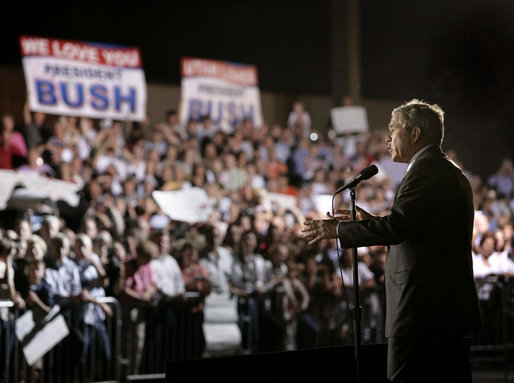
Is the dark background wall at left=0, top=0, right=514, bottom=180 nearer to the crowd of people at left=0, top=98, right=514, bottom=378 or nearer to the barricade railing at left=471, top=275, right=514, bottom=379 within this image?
the crowd of people at left=0, top=98, right=514, bottom=378

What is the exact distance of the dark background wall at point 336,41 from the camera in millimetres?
16453

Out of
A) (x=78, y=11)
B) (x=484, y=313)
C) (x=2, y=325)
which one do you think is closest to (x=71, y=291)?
(x=2, y=325)

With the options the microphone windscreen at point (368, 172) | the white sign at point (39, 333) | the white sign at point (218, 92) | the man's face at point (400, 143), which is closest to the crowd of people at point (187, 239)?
the white sign at point (39, 333)

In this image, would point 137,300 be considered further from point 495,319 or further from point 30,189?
point 495,319

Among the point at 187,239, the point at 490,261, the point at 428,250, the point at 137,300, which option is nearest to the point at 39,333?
the point at 137,300

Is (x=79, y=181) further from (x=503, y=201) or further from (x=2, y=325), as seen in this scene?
(x=503, y=201)

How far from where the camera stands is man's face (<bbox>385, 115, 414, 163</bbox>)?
426 centimetres

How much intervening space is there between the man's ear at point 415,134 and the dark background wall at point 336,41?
11.3 meters

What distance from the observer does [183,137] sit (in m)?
13.7

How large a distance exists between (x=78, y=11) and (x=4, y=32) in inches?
74.4

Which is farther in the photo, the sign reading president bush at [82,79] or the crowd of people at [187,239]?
the sign reading president bush at [82,79]

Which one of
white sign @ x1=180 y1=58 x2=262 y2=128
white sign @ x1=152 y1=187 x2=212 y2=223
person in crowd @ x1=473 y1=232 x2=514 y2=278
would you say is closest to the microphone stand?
white sign @ x1=152 y1=187 x2=212 y2=223

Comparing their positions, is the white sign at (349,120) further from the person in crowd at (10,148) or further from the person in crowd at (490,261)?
the person in crowd at (10,148)

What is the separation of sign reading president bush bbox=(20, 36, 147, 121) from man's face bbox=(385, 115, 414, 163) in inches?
385
